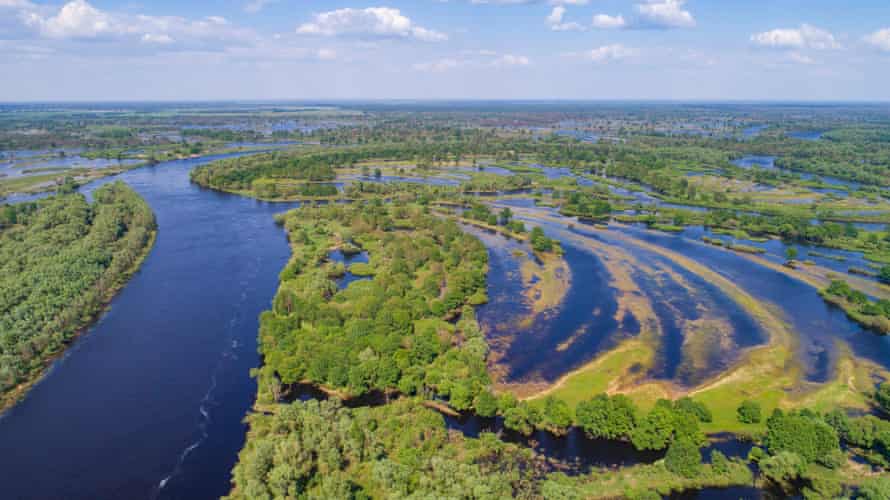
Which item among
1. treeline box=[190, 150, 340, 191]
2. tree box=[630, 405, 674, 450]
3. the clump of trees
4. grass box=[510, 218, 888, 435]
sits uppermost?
treeline box=[190, 150, 340, 191]

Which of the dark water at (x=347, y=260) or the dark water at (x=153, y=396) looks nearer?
the dark water at (x=153, y=396)

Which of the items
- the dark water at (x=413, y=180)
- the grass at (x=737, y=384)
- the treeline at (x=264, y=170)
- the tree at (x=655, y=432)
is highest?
the treeline at (x=264, y=170)

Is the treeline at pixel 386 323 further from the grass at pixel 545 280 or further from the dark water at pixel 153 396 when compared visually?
the grass at pixel 545 280

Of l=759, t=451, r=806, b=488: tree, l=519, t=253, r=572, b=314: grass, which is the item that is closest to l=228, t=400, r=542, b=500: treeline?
l=759, t=451, r=806, b=488: tree

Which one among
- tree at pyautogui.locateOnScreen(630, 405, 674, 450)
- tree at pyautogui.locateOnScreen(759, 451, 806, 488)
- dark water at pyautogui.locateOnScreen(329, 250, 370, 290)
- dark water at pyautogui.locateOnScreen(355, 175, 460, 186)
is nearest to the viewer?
tree at pyautogui.locateOnScreen(759, 451, 806, 488)

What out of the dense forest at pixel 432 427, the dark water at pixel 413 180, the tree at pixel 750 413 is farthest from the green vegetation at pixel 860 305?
the dark water at pixel 413 180

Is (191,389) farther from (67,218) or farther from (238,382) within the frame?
(67,218)

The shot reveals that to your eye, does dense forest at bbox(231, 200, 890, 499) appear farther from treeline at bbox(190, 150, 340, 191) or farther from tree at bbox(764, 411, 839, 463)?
treeline at bbox(190, 150, 340, 191)
